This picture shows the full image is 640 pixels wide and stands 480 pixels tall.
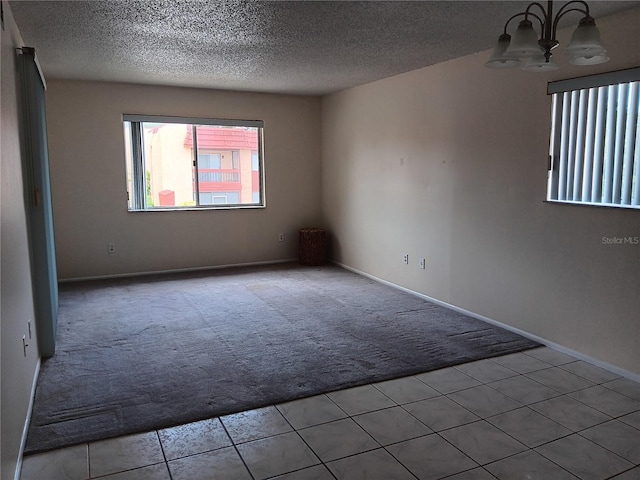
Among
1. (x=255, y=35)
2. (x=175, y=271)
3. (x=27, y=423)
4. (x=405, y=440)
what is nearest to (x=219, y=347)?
(x=27, y=423)

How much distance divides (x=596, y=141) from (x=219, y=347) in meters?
3.02

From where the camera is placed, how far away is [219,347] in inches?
147

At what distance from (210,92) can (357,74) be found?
2113 millimetres

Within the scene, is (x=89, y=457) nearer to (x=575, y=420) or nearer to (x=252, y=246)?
(x=575, y=420)

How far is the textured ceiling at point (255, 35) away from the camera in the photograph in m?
3.11

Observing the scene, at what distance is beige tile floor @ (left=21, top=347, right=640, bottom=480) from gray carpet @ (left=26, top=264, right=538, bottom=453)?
0.56ft

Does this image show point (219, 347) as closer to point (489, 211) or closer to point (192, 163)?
point (489, 211)

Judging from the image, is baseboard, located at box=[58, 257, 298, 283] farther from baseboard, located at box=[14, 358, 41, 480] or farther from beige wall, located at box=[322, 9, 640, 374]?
baseboard, located at box=[14, 358, 41, 480]

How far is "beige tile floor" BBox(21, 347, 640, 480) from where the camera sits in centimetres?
224

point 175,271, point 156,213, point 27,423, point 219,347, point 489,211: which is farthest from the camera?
point 175,271

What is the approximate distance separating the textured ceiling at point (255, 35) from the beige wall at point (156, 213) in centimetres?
57

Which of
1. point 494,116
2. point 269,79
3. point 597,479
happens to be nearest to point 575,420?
point 597,479

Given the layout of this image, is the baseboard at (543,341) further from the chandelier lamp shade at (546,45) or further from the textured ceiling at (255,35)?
the textured ceiling at (255,35)

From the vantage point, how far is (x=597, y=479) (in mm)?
2176
